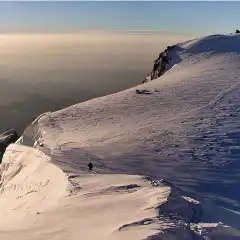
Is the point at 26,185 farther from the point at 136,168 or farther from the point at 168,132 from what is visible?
the point at 168,132

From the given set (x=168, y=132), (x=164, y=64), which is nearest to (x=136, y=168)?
(x=168, y=132)

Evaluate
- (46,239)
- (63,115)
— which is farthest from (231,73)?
(46,239)

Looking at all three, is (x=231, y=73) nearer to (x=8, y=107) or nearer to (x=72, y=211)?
(x=72, y=211)

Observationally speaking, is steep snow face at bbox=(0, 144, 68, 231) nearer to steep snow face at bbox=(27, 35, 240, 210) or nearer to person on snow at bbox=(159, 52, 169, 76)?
steep snow face at bbox=(27, 35, 240, 210)

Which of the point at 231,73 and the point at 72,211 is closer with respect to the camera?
the point at 72,211

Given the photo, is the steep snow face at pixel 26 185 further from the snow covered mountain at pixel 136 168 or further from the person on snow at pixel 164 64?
the person on snow at pixel 164 64

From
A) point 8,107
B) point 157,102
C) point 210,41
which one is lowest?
point 8,107

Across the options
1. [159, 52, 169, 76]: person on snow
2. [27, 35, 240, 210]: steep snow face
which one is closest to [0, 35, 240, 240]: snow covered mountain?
[27, 35, 240, 210]: steep snow face

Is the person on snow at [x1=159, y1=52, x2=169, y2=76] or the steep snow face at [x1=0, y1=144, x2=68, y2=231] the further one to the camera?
the person on snow at [x1=159, y1=52, x2=169, y2=76]

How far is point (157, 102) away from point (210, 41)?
24.1m

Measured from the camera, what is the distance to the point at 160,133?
27.3 meters

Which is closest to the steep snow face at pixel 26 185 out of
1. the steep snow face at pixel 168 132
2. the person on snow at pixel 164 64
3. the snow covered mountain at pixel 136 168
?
the snow covered mountain at pixel 136 168

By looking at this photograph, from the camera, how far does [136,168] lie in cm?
2234

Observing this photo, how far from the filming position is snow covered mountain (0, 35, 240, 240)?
42.0 feet
